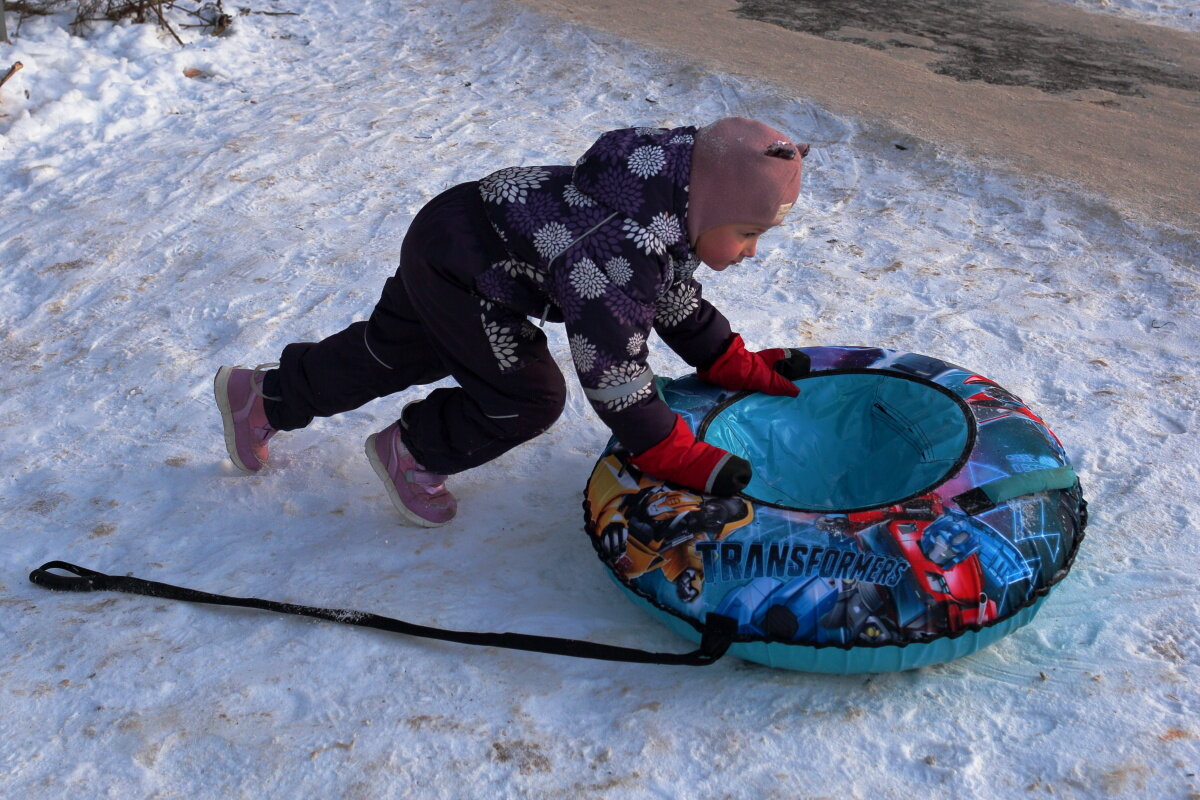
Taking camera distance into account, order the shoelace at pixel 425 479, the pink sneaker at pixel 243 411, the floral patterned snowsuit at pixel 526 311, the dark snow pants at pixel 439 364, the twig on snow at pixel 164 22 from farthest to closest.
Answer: the twig on snow at pixel 164 22
the pink sneaker at pixel 243 411
the shoelace at pixel 425 479
the dark snow pants at pixel 439 364
the floral patterned snowsuit at pixel 526 311

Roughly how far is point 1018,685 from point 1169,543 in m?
0.74

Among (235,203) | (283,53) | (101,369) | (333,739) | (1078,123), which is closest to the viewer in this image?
(333,739)

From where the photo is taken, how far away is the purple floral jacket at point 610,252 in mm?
2162

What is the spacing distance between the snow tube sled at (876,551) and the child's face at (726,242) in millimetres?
500

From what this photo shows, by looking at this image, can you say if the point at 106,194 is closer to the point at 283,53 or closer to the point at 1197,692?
the point at 283,53

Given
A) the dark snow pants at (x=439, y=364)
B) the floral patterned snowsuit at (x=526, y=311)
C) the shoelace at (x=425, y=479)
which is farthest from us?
the shoelace at (x=425, y=479)

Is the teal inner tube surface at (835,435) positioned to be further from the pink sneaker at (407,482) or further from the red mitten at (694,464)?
the pink sneaker at (407,482)

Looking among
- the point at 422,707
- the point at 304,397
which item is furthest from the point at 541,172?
the point at 422,707

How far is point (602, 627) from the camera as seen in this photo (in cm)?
244

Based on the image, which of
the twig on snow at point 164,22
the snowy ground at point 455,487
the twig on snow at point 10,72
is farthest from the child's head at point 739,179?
the twig on snow at point 164,22

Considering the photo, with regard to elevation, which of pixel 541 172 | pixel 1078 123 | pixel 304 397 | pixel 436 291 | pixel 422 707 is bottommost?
pixel 1078 123

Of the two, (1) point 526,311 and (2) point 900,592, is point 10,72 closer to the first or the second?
(1) point 526,311

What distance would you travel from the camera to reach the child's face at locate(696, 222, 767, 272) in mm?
2207

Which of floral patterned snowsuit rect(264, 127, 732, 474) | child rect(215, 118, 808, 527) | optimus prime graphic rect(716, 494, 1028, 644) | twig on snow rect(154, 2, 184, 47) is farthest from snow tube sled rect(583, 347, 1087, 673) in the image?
twig on snow rect(154, 2, 184, 47)
